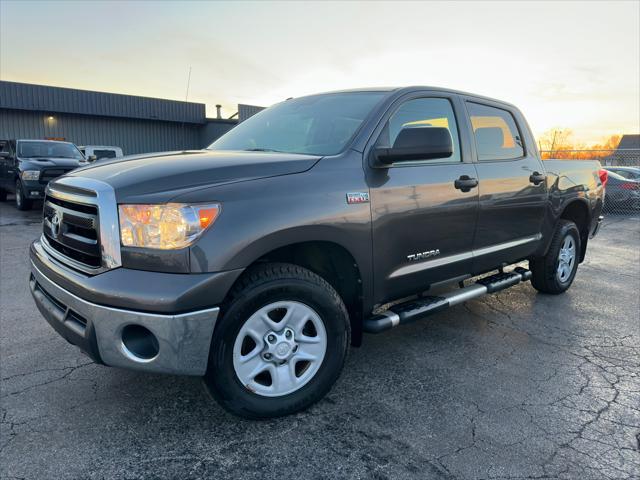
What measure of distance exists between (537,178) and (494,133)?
61 cm

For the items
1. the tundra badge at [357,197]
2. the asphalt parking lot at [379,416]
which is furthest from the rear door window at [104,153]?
the tundra badge at [357,197]

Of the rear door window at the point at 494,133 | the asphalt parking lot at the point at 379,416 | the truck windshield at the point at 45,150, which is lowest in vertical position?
the asphalt parking lot at the point at 379,416

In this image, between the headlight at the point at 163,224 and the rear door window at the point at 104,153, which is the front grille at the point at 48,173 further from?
the headlight at the point at 163,224

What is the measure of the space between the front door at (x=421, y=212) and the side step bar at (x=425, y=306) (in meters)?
0.10

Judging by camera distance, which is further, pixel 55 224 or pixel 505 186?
pixel 505 186

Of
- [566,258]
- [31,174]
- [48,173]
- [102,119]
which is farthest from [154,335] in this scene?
[102,119]

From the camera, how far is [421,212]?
10.1 ft

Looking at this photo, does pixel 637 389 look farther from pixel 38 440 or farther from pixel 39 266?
pixel 39 266

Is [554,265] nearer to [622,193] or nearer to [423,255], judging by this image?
[423,255]

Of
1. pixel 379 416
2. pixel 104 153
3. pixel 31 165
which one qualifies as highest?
pixel 104 153

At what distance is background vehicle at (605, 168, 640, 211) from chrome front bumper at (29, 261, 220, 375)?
14529mm

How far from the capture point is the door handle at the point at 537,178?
13.8 ft

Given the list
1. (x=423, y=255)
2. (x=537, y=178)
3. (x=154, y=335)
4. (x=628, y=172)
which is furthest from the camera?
(x=628, y=172)

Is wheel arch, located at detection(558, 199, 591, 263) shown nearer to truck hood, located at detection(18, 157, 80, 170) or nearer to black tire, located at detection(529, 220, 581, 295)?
black tire, located at detection(529, 220, 581, 295)
